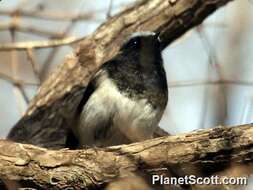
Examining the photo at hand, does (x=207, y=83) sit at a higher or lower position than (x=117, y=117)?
higher

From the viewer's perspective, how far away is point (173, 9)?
16.6 feet

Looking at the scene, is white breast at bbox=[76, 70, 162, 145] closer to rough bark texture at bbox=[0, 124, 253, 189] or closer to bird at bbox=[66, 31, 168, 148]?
bird at bbox=[66, 31, 168, 148]

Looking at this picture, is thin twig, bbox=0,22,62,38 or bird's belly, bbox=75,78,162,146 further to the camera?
thin twig, bbox=0,22,62,38

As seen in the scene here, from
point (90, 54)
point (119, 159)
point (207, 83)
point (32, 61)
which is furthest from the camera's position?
point (90, 54)

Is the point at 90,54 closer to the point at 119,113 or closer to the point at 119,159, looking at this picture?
the point at 119,113

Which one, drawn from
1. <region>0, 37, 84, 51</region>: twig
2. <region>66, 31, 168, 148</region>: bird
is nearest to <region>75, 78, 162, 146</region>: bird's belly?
<region>66, 31, 168, 148</region>: bird

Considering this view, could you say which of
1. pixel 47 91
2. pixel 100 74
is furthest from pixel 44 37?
pixel 100 74

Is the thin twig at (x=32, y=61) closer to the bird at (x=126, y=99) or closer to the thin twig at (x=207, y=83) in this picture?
the bird at (x=126, y=99)

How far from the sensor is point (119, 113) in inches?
159

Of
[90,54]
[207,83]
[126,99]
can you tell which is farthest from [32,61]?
[207,83]

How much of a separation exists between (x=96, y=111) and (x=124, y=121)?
19cm

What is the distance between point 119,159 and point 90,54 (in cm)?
187

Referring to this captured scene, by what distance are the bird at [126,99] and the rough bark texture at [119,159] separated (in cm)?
63

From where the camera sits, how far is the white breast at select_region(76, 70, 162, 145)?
405 cm
